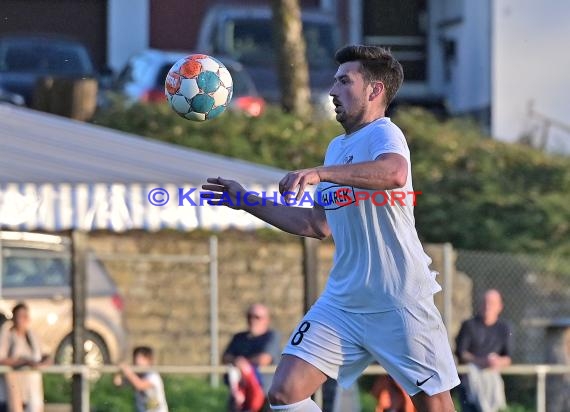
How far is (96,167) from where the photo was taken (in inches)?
467

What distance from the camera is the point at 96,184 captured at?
38.0 ft

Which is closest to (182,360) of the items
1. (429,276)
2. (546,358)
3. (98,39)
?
(546,358)

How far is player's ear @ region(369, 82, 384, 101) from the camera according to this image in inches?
282

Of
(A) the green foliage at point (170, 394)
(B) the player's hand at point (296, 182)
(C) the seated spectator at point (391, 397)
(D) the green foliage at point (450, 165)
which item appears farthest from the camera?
(D) the green foliage at point (450, 165)

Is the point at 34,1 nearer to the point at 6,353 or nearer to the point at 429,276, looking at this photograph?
the point at 6,353

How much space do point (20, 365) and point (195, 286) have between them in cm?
454

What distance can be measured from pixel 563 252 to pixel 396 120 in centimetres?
338

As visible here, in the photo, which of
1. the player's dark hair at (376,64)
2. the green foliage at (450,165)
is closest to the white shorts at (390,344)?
the player's dark hair at (376,64)

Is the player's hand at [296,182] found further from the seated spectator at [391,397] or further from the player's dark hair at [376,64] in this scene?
the seated spectator at [391,397]

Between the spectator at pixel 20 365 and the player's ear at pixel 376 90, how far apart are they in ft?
19.5

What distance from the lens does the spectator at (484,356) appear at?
13375 millimetres

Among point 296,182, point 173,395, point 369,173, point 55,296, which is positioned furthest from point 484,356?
point 296,182

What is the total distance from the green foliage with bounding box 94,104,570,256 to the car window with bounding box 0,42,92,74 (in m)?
3.45

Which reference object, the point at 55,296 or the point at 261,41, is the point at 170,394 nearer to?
the point at 55,296
